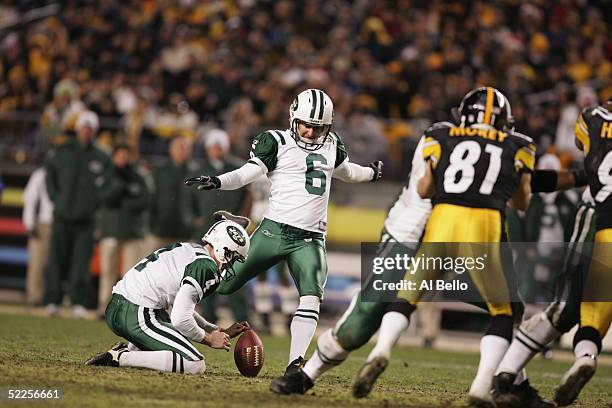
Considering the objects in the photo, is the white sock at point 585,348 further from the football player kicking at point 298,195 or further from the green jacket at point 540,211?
the green jacket at point 540,211

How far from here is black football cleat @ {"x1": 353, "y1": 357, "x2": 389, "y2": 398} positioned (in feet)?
19.7

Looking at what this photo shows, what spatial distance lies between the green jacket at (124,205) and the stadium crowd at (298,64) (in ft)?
4.94

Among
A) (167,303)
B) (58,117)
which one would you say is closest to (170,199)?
(58,117)

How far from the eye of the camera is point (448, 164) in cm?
636

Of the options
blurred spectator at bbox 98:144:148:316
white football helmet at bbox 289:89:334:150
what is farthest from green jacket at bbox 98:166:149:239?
white football helmet at bbox 289:89:334:150

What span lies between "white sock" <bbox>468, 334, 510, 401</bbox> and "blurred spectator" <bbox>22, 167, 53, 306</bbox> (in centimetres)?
884

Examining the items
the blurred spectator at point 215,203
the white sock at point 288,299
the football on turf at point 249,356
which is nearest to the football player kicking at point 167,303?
the football on turf at point 249,356

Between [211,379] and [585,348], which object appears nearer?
[585,348]

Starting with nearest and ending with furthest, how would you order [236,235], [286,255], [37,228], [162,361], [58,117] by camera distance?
[162,361] → [236,235] → [286,255] → [37,228] → [58,117]

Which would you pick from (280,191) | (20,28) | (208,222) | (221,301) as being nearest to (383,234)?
(280,191)

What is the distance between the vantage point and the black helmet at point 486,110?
646 centimetres

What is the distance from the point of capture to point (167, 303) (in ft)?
24.7

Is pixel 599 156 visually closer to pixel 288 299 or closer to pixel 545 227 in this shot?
pixel 545 227

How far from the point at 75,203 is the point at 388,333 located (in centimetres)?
791
